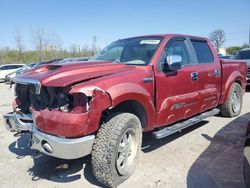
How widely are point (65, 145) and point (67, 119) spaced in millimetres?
291

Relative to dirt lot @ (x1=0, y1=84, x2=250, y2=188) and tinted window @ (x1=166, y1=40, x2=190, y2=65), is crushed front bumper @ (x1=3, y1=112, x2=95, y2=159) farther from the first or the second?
tinted window @ (x1=166, y1=40, x2=190, y2=65)

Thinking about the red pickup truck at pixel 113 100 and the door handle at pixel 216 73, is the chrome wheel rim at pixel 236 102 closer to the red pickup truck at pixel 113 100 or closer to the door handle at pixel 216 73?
the door handle at pixel 216 73

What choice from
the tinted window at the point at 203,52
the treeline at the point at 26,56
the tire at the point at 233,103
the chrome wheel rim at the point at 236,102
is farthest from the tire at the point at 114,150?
the treeline at the point at 26,56

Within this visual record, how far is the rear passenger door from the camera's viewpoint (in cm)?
535

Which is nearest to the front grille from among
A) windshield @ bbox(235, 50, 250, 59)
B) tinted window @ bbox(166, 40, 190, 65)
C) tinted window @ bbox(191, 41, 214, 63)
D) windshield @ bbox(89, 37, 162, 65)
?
windshield @ bbox(89, 37, 162, 65)

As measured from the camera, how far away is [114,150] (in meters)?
3.38

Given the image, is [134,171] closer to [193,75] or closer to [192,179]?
[192,179]

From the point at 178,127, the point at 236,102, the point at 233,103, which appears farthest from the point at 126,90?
the point at 236,102

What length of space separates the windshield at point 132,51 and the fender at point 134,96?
1.95 feet

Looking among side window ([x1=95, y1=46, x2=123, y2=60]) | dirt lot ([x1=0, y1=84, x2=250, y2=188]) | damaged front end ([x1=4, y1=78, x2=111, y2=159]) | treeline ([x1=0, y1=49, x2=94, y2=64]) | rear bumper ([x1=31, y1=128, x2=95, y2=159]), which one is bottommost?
dirt lot ([x1=0, y1=84, x2=250, y2=188])

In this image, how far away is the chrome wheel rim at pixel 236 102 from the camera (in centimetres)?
695

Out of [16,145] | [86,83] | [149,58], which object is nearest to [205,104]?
[149,58]

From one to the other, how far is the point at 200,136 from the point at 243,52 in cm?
907

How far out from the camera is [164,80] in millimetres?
4336
